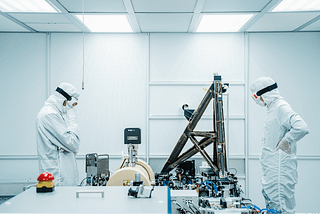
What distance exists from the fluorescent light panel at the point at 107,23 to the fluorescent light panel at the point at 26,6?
1.10 ft

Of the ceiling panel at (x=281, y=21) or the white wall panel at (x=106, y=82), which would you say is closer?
the ceiling panel at (x=281, y=21)

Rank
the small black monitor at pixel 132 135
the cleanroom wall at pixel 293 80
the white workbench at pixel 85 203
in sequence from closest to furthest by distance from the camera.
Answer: the white workbench at pixel 85 203 → the small black monitor at pixel 132 135 → the cleanroom wall at pixel 293 80

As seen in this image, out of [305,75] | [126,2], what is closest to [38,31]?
[126,2]

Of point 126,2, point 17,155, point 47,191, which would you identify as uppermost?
point 126,2

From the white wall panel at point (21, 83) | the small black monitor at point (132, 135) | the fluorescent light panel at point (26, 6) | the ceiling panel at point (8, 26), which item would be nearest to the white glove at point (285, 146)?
the small black monitor at point (132, 135)

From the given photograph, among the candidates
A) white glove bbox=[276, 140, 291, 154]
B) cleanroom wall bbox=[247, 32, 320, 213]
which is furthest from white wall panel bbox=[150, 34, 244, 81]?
white glove bbox=[276, 140, 291, 154]

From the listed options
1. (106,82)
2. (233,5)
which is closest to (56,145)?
(106,82)

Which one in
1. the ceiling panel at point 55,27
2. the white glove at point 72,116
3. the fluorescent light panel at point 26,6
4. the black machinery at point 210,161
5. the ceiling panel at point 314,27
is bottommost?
the black machinery at point 210,161

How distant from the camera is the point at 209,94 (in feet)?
8.57

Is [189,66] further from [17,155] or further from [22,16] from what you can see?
[17,155]

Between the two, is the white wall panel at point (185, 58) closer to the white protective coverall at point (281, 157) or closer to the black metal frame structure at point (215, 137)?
the black metal frame structure at point (215, 137)

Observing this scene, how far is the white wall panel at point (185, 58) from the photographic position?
11.6 ft

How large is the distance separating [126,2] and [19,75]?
6.27 feet

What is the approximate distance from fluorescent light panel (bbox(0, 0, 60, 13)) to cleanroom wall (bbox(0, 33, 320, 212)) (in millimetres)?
727
